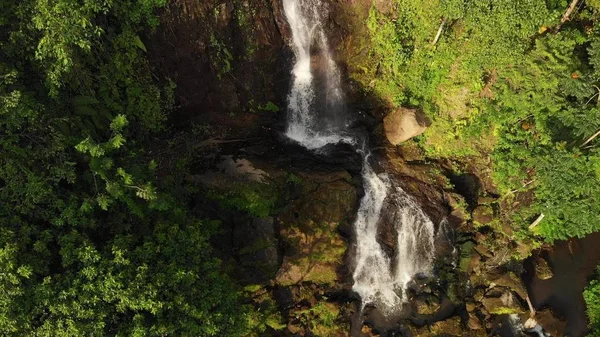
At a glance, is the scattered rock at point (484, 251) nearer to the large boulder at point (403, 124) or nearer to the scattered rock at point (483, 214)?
the scattered rock at point (483, 214)

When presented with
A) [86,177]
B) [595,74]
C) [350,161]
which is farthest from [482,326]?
[86,177]

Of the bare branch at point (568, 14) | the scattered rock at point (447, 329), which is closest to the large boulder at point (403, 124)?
the bare branch at point (568, 14)

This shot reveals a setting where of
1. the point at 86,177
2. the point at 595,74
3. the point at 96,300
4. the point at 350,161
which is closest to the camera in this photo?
the point at 96,300


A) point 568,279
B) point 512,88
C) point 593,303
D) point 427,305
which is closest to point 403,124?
point 512,88

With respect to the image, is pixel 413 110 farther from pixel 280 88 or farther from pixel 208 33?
pixel 208 33

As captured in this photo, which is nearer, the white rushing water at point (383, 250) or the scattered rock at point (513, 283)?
the scattered rock at point (513, 283)

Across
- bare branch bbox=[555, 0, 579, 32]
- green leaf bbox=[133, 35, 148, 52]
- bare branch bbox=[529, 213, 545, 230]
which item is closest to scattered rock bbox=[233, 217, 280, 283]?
green leaf bbox=[133, 35, 148, 52]

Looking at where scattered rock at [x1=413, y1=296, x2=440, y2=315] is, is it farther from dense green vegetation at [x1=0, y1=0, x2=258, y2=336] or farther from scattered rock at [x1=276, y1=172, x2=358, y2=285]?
dense green vegetation at [x1=0, y1=0, x2=258, y2=336]
